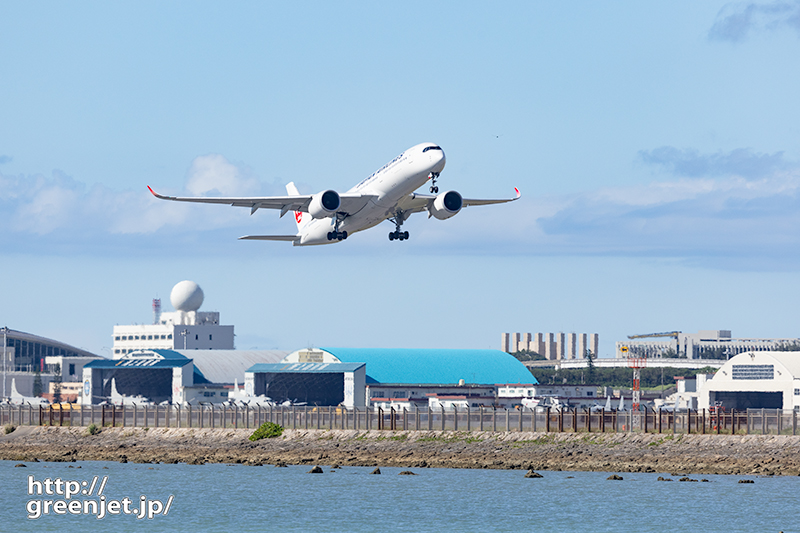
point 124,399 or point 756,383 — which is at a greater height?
point 756,383

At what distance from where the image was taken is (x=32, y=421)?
11538cm

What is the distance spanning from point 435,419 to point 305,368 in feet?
243

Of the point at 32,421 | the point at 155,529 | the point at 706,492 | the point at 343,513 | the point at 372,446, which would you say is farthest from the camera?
the point at 32,421

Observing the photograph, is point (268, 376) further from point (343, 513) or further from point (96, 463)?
point (343, 513)

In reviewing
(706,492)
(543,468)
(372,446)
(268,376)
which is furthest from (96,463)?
(268,376)

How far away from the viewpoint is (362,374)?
163m

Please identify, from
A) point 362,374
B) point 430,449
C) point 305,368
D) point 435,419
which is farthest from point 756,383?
point 430,449

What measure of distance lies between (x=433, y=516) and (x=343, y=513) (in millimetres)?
5390

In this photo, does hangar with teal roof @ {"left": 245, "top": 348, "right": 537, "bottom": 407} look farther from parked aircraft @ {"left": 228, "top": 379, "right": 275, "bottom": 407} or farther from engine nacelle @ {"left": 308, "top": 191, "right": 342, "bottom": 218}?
engine nacelle @ {"left": 308, "top": 191, "right": 342, "bottom": 218}

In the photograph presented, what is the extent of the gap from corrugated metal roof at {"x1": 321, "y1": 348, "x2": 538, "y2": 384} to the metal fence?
226ft

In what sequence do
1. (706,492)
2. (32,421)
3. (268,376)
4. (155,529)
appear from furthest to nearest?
(268,376)
(32,421)
(706,492)
(155,529)

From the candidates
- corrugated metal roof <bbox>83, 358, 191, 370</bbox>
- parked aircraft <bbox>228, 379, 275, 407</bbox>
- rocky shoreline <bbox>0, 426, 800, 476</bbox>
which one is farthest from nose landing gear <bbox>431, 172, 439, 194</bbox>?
corrugated metal roof <bbox>83, 358, 191, 370</bbox>

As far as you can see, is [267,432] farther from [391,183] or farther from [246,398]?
[246,398]

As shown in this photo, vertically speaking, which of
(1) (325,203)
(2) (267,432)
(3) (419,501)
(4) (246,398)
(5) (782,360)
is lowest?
(3) (419,501)
